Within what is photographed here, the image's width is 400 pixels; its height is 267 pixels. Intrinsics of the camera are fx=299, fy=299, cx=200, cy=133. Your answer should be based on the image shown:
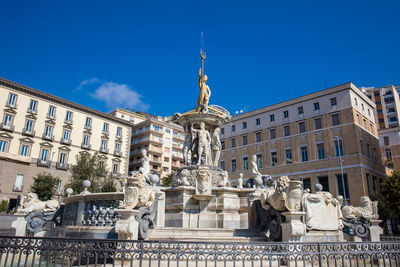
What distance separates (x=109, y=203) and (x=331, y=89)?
134ft

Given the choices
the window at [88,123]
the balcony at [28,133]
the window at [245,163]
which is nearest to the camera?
the balcony at [28,133]

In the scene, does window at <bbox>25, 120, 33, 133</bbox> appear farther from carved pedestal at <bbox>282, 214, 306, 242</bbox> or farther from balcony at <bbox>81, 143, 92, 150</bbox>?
carved pedestal at <bbox>282, 214, 306, 242</bbox>

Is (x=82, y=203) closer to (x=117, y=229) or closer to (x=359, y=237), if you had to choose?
(x=117, y=229)

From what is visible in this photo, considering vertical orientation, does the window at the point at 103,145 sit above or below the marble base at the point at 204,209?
above

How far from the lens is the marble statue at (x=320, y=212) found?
8945 mm

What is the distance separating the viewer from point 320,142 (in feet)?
141

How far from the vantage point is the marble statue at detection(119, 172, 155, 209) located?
805cm

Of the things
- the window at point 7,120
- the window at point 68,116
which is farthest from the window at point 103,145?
the window at point 7,120

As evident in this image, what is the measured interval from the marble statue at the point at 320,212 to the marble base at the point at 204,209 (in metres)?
3.13

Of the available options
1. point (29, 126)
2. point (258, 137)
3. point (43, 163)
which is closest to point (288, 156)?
point (258, 137)

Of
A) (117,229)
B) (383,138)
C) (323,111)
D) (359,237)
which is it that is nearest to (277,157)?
(323,111)

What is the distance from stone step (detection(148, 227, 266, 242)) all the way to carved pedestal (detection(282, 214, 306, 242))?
50.2 inches

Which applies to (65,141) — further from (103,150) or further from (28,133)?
(103,150)

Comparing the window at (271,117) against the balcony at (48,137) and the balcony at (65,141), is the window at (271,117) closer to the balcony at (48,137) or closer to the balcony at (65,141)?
the balcony at (65,141)
